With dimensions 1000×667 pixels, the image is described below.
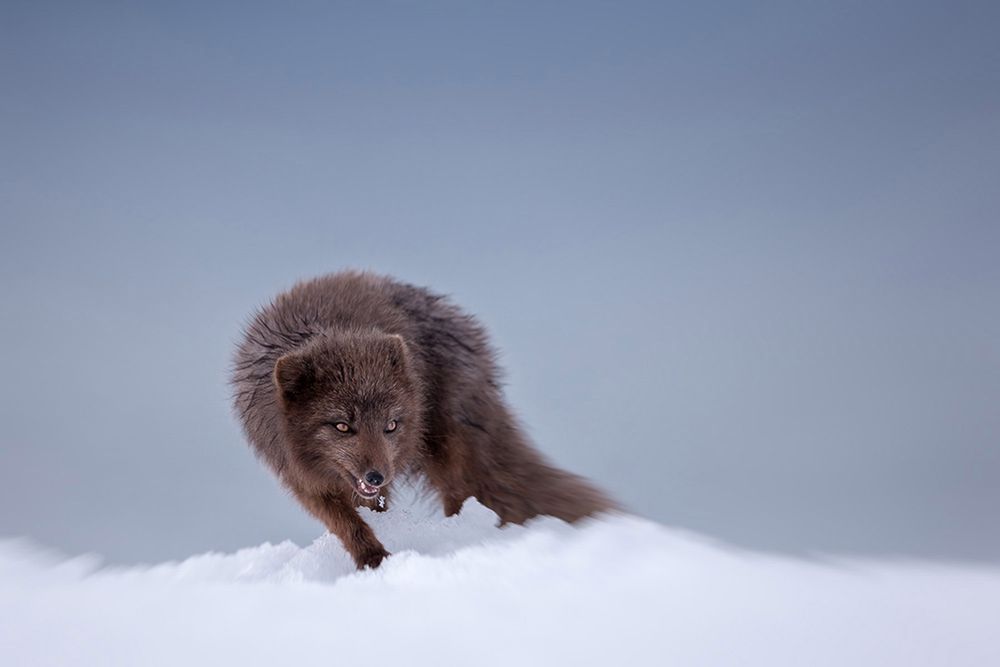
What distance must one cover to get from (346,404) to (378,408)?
6.4 inches

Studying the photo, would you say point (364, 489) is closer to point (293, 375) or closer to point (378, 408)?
point (378, 408)

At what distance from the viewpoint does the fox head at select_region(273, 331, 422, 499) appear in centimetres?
455

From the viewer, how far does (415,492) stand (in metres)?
5.36

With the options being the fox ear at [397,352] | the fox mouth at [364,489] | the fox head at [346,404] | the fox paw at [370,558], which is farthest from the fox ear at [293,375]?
the fox paw at [370,558]

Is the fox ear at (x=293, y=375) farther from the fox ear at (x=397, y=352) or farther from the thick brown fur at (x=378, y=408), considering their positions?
the fox ear at (x=397, y=352)

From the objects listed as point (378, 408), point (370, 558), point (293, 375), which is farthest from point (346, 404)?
point (370, 558)

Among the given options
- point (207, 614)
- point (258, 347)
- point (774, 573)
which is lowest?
point (207, 614)

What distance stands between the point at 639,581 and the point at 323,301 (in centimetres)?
239

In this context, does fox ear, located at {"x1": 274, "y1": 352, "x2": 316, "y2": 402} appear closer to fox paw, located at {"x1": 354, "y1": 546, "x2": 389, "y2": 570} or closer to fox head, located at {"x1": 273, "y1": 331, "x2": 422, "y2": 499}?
fox head, located at {"x1": 273, "y1": 331, "x2": 422, "y2": 499}

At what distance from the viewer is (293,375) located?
15.1 feet

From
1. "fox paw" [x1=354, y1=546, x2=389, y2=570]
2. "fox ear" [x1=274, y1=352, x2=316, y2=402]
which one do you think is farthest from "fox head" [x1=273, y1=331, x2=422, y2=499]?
"fox paw" [x1=354, y1=546, x2=389, y2=570]

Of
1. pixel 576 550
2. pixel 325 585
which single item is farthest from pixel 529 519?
pixel 325 585

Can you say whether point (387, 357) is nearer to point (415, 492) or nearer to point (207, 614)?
point (415, 492)

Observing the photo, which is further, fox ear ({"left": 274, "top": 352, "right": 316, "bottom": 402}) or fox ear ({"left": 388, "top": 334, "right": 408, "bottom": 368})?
fox ear ({"left": 388, "top": 334, "right": 408, "bottom": 368})
